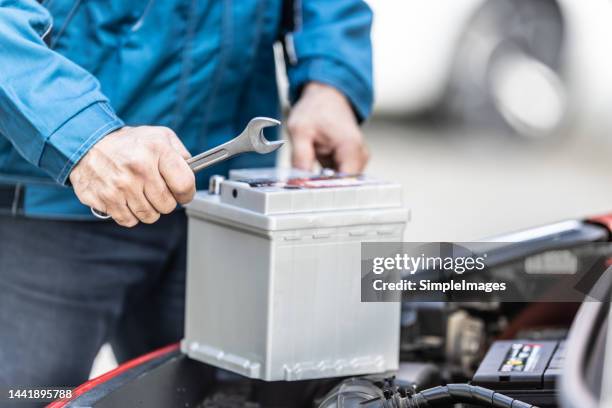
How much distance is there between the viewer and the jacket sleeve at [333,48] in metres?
2.35

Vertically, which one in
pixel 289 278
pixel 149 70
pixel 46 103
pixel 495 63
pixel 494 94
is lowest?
pixel 289 278

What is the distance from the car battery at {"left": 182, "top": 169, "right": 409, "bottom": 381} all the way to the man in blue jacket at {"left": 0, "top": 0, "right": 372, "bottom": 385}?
1.10ft

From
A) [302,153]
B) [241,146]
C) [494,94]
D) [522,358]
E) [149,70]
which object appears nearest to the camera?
[241,146]

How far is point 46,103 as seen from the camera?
1.70 metres

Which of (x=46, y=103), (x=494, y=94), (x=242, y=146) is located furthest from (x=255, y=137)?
(x=494, y=94)

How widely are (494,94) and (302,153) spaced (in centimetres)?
484

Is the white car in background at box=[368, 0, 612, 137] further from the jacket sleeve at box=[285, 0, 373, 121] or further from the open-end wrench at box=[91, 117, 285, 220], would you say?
the open-end wrench at box=[91, 117, 285, 220]

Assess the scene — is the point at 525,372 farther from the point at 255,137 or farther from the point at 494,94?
the point at 494,94

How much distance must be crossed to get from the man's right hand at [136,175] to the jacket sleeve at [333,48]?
2.37 feet

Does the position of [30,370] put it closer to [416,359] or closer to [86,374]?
[86,374]

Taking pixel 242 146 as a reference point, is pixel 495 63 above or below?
above

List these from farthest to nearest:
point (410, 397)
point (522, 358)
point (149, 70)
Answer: point (149, 70), point (522, 358), point (410, 397)

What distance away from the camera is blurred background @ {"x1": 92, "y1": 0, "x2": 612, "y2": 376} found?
21.5ft

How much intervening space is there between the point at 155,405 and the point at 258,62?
89 cm
